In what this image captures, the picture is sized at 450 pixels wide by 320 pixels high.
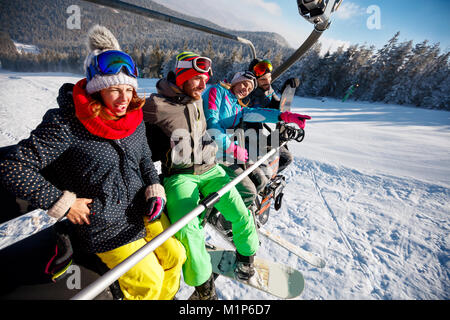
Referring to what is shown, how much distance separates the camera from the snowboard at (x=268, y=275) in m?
2.08

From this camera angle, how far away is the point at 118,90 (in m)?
1.24

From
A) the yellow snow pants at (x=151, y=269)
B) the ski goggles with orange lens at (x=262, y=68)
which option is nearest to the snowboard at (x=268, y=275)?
the yellow snow pants at (x=151, y=269)

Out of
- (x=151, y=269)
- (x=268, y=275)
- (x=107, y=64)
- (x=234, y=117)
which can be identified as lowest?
(x=268, y=275)

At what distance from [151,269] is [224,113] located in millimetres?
1831

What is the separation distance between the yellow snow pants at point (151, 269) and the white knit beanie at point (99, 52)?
1015 mm

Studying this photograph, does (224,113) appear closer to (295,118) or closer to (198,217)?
(295,118)

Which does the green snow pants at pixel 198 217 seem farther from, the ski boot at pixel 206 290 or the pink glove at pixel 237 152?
the pink glove at pixel 237 152

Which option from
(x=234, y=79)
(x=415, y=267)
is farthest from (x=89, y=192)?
(x=415, y=267)

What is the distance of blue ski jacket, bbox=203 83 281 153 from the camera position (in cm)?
223

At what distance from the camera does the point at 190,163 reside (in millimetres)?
1835

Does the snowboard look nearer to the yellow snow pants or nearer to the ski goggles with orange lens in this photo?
the yellow snow pants

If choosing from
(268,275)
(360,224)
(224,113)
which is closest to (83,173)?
(224,113)

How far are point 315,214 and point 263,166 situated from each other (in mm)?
1402

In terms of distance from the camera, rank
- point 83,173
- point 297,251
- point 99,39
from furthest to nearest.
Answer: point 297,251, point 99,39, point 83,173
